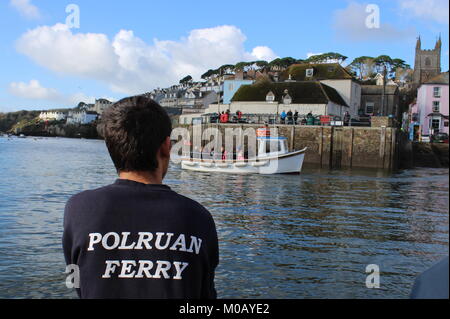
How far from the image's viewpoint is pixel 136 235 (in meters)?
2.18

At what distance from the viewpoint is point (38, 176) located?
23906mm

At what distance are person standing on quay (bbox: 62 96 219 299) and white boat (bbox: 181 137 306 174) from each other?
24.7 metres

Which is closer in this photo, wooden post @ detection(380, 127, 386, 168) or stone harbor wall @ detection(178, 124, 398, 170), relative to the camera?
wooden post @ detection(380, 127, 386, 168)

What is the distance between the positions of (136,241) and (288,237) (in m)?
8.75

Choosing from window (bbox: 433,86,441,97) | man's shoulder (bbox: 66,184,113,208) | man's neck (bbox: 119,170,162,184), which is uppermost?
window (bbox: 433,86,441,97)

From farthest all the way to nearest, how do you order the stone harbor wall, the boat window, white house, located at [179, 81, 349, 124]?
1. white house, located at [179, 81, 349, 124]
2. the stone harbor wall
3. the boat window

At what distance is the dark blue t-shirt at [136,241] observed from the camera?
2174mm

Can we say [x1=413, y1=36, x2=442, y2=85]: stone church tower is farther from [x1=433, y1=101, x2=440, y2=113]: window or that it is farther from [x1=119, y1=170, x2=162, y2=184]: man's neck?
[x1=119, y1=170, x2=162, y2=184]: man's neck

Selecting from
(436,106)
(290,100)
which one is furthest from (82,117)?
(436,106)

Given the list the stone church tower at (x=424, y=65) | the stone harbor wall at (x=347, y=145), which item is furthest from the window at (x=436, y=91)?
the stone church tower at (x=424, y=65)

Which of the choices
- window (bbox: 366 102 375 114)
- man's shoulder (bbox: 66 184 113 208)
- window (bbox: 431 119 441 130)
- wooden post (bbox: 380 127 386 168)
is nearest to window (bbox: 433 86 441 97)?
window (bbox: 431 119 441 130)

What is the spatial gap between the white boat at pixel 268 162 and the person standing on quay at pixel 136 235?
2474 centimetres

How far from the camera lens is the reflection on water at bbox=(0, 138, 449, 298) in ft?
24.1
